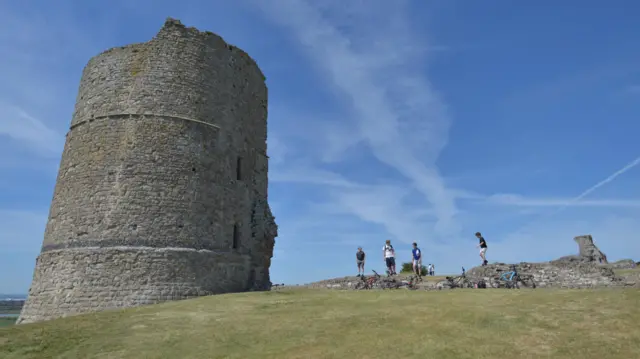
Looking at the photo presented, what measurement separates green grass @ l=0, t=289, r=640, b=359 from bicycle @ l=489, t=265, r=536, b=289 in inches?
108

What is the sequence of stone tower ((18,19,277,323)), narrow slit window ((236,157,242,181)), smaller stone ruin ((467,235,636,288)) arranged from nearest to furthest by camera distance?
stone tower ((18,19,277,323)), smaller stone ruin ((467,235,636,288)), narrow slit window ((236,157,242,181))

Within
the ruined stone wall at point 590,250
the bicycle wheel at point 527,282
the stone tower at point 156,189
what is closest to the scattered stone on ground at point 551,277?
the bicycle wheel at point 527,282

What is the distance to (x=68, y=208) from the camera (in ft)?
60.3

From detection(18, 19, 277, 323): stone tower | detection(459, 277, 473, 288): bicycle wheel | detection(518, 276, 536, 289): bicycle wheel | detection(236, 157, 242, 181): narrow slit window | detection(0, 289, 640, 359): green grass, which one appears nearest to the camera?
detection(0, 289, 640, 359): green grass

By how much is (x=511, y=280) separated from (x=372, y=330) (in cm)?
882

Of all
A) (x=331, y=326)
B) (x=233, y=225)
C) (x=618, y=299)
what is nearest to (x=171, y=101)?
(x=233, y=225)

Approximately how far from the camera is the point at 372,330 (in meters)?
10.1

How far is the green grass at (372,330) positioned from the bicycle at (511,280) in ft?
9.02

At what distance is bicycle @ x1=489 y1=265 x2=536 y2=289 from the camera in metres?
16.2

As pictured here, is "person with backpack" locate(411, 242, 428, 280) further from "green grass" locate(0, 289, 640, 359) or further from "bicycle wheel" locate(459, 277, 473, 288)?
"green grass" locate(0, 289, 640, 359)

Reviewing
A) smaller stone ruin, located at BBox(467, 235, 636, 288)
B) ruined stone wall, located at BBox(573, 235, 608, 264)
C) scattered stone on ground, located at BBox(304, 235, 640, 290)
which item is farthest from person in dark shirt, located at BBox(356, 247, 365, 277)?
ruined stone wall, located at BBox(573, 235, 608, 264)

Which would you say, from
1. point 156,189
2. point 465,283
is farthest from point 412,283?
point 156,189

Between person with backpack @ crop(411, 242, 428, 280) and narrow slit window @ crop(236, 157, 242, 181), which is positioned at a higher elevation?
Answer: narrow slit window @ crop(236, 157, 242, 181)

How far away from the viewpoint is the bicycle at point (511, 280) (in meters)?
16.2
